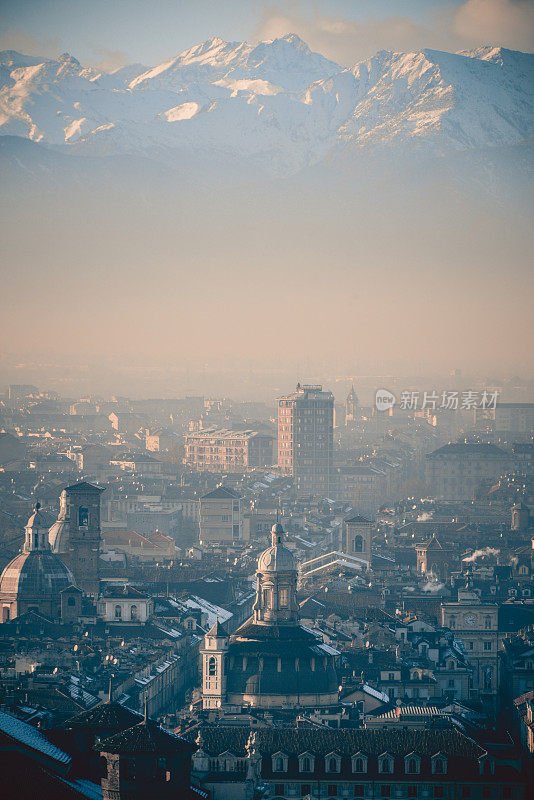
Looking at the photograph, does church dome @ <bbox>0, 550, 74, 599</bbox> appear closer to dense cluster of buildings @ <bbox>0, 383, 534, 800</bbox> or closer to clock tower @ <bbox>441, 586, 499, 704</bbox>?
A: dense cluster of buildings @ <bbox>0, 383, 534, 800</bbox>

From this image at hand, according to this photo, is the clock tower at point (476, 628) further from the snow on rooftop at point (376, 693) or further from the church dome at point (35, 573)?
the church dome at point (35, 573)

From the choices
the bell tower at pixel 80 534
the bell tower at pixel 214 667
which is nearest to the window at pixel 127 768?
the bell tower at pixel 214 667

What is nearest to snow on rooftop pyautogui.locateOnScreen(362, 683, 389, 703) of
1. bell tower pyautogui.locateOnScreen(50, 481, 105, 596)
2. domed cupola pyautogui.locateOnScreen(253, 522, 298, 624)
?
domed cupola pyautogui.locateOnScreen(253, 522, 298, 624)

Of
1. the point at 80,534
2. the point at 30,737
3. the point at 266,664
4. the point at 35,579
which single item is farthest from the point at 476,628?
the point at 30,737

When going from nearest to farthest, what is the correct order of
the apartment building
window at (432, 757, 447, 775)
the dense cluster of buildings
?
1. the dense cluster of buildings
2. window at (432, 757, 447, 775)
3. the apartment building

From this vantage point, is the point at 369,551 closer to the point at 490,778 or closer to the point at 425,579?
the point at 425,579

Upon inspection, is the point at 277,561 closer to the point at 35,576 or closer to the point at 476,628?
the point at 476,628
